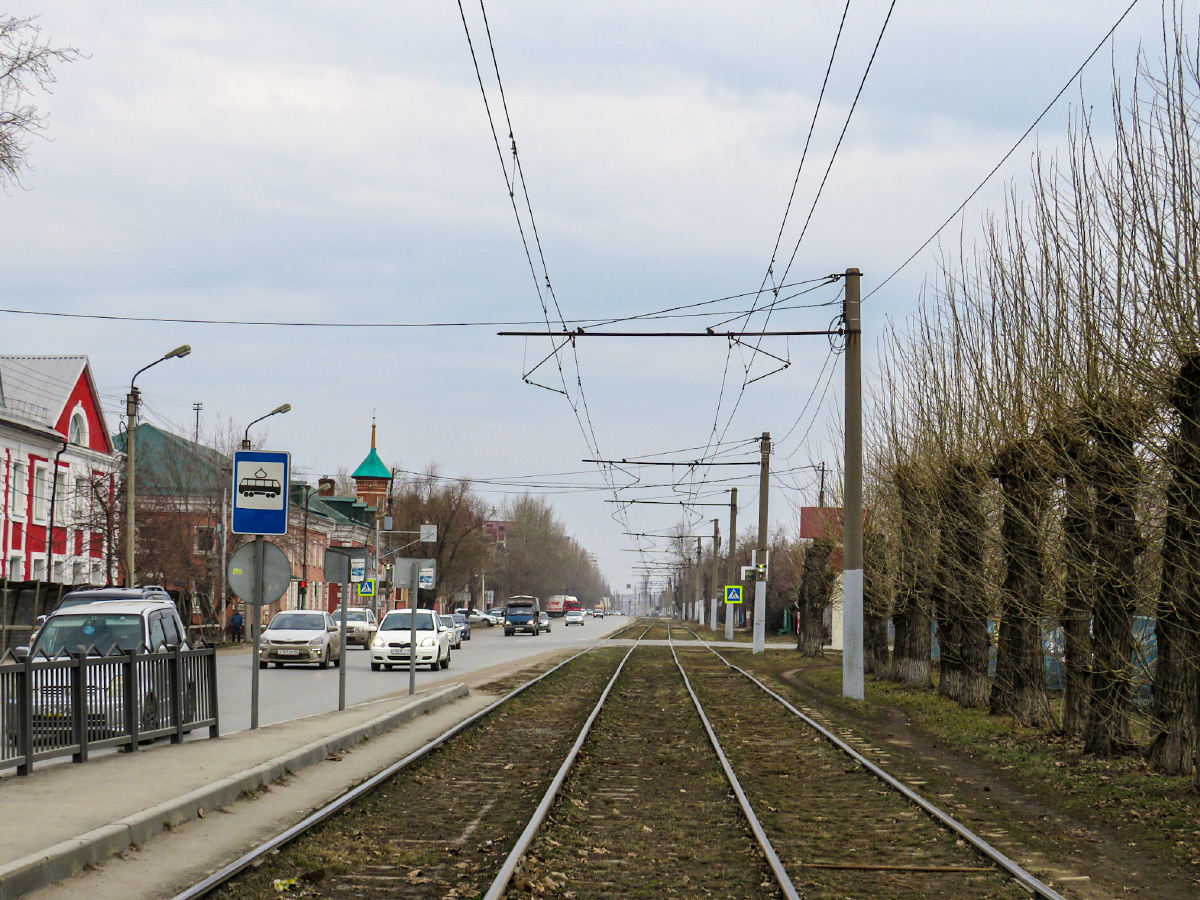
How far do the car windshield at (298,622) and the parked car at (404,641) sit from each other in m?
1.78

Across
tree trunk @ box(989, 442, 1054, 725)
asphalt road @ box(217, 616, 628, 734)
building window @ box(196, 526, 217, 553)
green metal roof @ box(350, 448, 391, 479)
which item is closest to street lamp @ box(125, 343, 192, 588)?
asphalt road @ box(217, 616, 628, 734)

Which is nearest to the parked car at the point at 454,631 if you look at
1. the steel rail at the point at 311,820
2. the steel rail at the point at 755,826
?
the steel rail at the point at 311,820

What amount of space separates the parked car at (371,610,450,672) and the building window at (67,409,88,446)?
2445cm

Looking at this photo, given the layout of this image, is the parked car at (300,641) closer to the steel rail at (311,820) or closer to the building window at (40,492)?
the building window at (40,492)

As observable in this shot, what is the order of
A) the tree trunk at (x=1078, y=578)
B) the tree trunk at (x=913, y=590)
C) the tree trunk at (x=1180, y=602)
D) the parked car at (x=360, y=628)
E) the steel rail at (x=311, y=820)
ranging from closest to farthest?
the steel rail at (x=311, y=820)
the tree trunk at (x=1180, y=602)
the tree trunk at (x=1078, y=578)
the tree trunk at (x=913, y=590)
the parked car at (x=360, y=628)

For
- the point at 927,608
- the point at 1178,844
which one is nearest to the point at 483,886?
the point at 1178,844

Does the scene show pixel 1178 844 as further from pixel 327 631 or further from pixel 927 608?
pixel 327 631

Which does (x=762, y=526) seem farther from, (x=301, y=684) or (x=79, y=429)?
(x=79, y=429)

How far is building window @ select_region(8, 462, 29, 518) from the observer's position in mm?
48375

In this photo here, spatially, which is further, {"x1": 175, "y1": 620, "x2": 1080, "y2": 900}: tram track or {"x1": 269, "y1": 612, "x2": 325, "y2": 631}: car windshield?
{"x1": 269, "y1": 612, "x2": 325, "y2": 631}: car windshield

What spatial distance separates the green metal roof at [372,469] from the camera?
383 feet

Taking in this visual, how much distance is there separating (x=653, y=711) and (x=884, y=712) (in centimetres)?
400

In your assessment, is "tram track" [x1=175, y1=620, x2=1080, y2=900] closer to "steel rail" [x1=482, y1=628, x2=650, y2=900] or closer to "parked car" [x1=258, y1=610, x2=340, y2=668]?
"steel rail" [x1=482, y1=628, x2=650, y2=900]

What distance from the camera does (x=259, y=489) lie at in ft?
52.2
